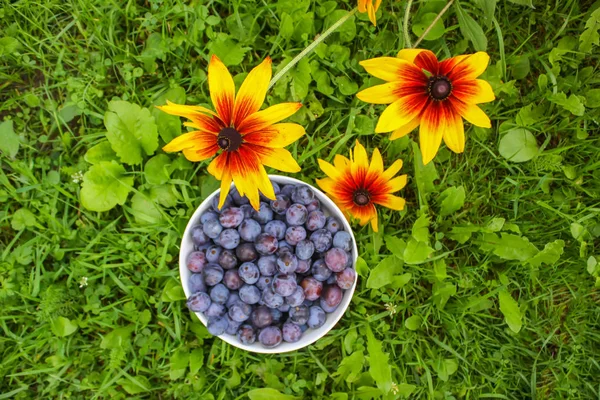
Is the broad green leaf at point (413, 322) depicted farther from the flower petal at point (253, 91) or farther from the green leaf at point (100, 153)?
the green leaf at point (100, 153)

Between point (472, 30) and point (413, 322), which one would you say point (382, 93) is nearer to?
point (472, 30)

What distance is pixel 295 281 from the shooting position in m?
1.52

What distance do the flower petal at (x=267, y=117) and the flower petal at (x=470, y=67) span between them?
15.5 inches

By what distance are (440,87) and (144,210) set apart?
1023 mm

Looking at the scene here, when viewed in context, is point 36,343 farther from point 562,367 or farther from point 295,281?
point 562,367

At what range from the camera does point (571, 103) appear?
172 centimetres

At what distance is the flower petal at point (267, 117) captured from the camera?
1.26 meters

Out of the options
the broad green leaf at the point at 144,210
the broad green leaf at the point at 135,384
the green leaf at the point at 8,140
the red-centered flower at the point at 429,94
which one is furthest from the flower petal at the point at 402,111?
the green leaf at the point at 8,140

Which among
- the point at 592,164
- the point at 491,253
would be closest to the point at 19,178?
the point at 491,253

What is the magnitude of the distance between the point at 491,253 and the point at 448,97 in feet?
2.26

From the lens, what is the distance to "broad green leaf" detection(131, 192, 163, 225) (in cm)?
174

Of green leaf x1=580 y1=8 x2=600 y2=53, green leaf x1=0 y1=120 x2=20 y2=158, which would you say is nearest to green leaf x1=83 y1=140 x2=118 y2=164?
green leaf x1=0 y1=120 x2=20 y2=158

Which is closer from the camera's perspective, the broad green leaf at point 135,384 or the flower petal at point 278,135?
the flower petal at point 278,135

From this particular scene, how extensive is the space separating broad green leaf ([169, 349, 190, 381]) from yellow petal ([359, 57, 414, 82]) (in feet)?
3.57
